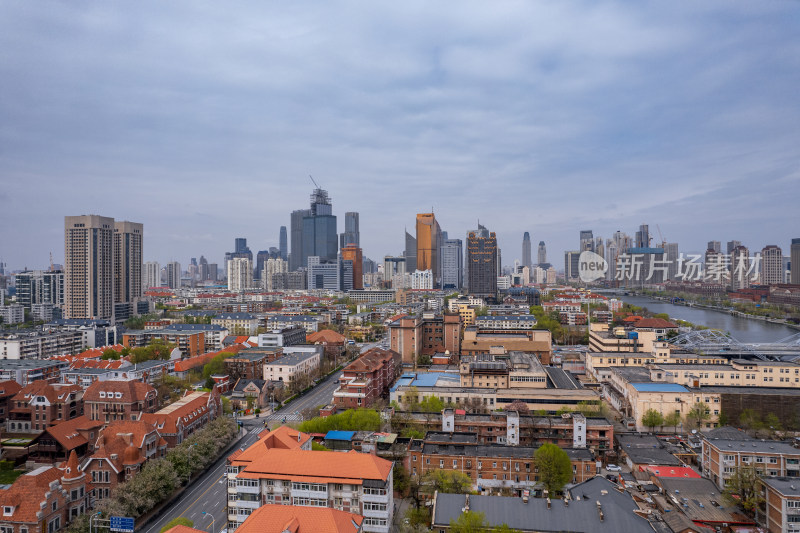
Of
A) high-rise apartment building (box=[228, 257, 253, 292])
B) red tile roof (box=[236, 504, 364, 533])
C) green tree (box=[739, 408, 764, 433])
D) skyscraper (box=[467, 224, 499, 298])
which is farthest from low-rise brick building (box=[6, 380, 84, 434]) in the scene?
high-rise apartment building (box=[228, 257, 253, 292])

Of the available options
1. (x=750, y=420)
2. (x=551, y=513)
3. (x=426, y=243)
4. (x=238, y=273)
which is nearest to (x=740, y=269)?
(x=750, y=420)

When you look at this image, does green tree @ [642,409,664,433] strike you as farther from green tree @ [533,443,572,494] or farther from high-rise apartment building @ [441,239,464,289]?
high-rise apartment building @ [441,239,464,289]

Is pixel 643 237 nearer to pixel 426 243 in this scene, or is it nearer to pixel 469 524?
pixel 426 243

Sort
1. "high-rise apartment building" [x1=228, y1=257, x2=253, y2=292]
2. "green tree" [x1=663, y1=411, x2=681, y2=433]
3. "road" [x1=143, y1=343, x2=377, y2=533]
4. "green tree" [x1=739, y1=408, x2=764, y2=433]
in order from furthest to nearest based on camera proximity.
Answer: "high-rise apartment building" [x1=228, y1=257, x2=253, y2=292] → "green tree" [x1=663, y1=411, x2=681, y2=433] → "green tree" [x1=739, y1=408, x2=764, y2=433] → "road" [x1=143, y1=343, x2=377, y2=533]

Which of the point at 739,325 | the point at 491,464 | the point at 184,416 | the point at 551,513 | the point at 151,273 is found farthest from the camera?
the point at 151,273

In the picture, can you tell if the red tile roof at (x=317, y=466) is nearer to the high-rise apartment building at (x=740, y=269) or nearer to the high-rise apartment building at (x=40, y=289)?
the high-rise apartment building at (x=40, y=289)

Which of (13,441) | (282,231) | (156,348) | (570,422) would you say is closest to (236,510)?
(570,422)
